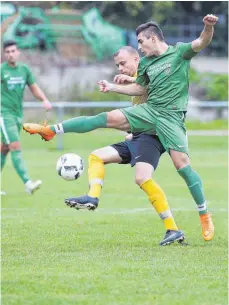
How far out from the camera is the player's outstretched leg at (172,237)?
921 cm

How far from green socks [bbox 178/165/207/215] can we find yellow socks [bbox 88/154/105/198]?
0.77 metres

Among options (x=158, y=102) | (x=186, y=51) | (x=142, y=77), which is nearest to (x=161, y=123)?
(x=158, y=102)

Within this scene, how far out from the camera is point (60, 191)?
14.7 meters

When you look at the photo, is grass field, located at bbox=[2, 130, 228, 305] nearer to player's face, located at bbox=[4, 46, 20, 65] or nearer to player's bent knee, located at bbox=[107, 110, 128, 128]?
player's bent knee, located at bbox=[107, 110, 128, 128]

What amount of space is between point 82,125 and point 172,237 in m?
1.36

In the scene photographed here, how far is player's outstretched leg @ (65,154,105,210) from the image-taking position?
891 cm

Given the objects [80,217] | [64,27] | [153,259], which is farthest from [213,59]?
[153,259]

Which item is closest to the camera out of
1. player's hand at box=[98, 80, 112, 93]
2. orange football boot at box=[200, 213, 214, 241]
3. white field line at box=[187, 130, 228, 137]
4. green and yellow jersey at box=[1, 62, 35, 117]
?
player's hand at box=[98, 80, 112, 93]

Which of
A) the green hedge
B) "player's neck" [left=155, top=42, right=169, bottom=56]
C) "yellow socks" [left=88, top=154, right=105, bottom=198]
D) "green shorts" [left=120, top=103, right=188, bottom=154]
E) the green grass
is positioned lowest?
the green grass

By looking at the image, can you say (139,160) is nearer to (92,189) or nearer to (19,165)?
(92,189)

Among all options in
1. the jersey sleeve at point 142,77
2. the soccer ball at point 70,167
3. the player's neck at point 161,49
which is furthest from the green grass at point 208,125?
the player's neck at point 161,49

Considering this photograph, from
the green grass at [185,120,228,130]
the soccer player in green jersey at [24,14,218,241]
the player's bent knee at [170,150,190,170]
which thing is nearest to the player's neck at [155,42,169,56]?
the soccer player in green jersey at [24,14,218,241]

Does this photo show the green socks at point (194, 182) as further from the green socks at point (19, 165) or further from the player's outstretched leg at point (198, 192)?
the green socks at point (19, 165)

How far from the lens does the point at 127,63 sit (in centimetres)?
982
